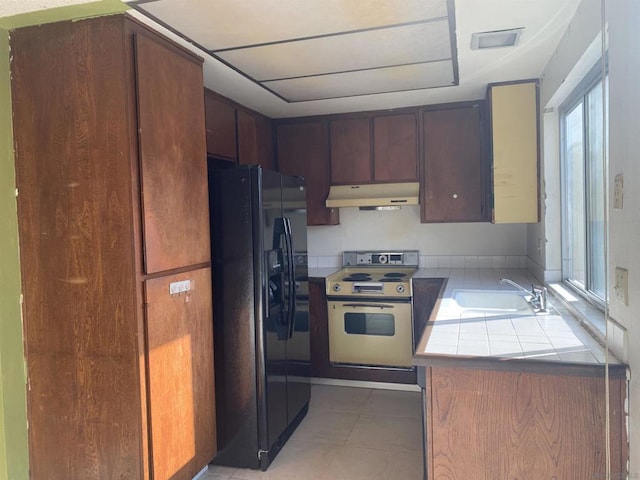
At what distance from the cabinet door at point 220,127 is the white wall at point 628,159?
222 cm

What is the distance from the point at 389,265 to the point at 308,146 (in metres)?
1.31

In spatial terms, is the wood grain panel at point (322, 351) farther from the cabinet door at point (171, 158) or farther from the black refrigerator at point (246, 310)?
the cabinet door at point (171, 158)

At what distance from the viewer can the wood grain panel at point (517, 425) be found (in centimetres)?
150

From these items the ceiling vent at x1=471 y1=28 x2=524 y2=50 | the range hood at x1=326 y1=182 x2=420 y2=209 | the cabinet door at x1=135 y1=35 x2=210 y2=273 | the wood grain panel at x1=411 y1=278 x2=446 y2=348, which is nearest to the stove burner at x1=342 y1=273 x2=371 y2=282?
the wood grain panel at x1=411 y1=278 x2=446 y2=348

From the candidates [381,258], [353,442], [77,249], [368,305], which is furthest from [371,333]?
[77,249]

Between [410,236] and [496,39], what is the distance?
2.08 meters

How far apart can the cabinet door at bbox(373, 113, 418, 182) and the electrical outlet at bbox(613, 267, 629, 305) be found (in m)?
2.34

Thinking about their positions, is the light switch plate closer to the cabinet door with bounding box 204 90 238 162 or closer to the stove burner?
the cabinet door with bounding box 204 90 238 162

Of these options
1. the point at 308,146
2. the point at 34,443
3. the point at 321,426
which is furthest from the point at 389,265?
the point at 34,443

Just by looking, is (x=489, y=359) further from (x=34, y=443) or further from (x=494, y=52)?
(x=34, y=443)

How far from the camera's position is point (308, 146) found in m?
4.01

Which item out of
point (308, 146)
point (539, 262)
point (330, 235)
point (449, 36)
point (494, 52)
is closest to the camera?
point (449, 36)

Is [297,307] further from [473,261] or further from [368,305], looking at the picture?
[473,261]

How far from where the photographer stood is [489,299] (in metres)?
2.77
